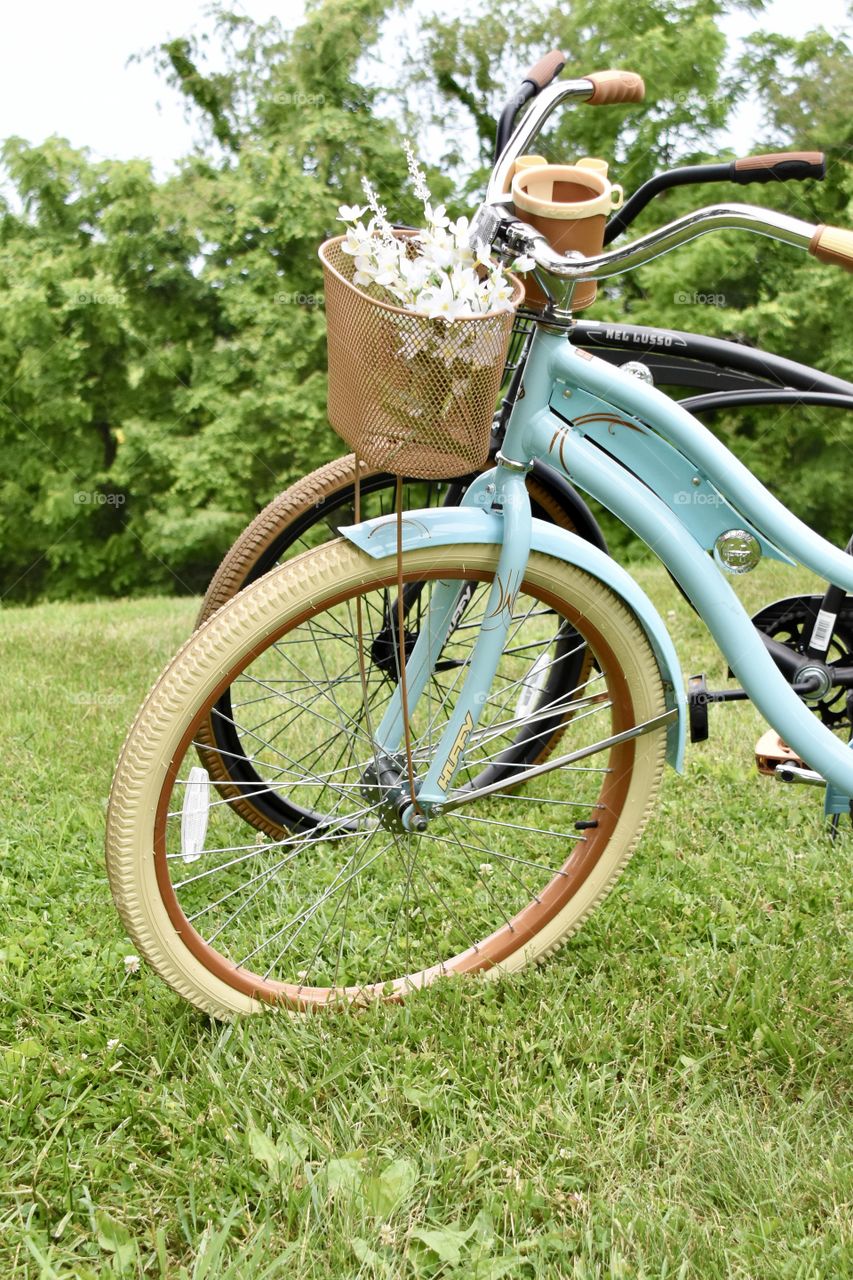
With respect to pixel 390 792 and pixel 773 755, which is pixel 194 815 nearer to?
pixel 390 792

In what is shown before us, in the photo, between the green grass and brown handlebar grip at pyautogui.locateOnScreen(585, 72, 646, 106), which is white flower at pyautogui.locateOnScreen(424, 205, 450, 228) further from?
the green grass

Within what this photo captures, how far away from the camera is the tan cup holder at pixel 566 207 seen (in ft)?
5.64

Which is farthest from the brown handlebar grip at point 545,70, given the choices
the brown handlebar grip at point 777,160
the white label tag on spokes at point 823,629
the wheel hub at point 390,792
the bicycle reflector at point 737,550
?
the wheel hub at point 390,792

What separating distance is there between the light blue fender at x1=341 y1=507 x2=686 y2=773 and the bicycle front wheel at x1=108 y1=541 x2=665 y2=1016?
0.08 ft

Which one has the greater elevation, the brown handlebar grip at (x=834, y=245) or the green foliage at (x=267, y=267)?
the brown handlebar grip at (x=834, y=245)

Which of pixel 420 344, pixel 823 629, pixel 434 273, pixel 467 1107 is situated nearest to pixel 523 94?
pixel 434 273

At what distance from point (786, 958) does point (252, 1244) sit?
1.19m

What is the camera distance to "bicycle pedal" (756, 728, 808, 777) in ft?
7.15

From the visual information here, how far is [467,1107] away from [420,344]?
1221mm

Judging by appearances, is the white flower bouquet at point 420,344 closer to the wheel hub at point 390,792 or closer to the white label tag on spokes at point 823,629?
the wheel hub at point 390,792

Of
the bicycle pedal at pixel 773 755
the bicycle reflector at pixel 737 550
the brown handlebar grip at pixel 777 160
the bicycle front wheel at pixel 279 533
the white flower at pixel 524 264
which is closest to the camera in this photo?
the white flower at pixel 524 264

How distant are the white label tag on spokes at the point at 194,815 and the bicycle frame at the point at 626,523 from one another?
49 centimetres

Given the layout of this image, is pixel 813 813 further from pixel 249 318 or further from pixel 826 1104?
pixel 249 318

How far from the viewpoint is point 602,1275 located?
1.51 metres
